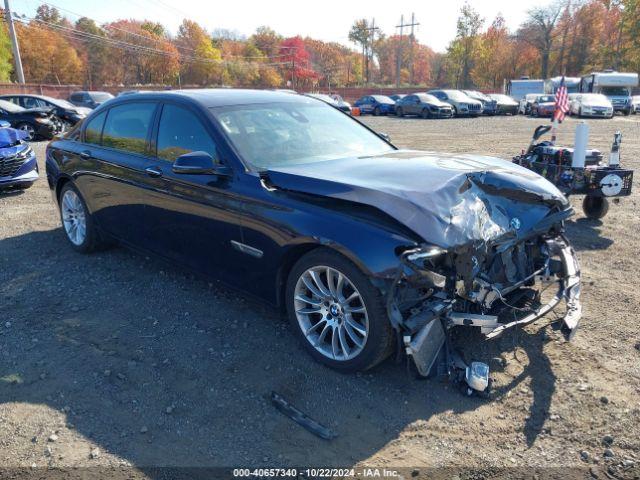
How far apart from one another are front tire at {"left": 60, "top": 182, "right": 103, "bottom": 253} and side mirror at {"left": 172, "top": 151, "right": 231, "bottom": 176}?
2.24 metres

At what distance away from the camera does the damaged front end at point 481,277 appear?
291 cm

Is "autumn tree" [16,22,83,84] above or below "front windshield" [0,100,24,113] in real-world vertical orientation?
above

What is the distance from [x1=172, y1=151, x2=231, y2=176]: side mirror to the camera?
3.65m

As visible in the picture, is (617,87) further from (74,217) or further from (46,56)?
(46,56)

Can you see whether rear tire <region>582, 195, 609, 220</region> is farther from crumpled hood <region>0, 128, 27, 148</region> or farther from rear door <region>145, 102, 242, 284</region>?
crumpled hood <region>0, 128, 27, 148</region>


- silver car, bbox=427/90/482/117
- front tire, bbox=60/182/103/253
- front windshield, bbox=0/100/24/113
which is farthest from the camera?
silver car, bbox=427/90/482/117

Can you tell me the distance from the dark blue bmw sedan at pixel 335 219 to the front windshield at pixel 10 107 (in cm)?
1482

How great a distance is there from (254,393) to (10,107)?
1801 centimetres

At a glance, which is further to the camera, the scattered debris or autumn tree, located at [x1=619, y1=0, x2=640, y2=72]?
autumn tree, located at [x1=619, y1=0, x2=640, y2=72]

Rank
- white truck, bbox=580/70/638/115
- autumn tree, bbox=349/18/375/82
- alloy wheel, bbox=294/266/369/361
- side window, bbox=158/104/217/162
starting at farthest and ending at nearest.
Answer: autumn tree, bbox=349/18/375/82
white truck, bbox=580/70/638/115
side window, bbox=158/104/217/162
alloy wheel, bbox=294/266/369/361

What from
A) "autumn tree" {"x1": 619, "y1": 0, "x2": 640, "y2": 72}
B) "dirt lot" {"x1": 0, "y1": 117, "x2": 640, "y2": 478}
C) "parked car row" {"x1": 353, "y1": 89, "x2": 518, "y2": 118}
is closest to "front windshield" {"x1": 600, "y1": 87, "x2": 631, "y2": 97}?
"parked car row" {"x1": 353, "y1": 89, "x2": 518, "y2": 118}

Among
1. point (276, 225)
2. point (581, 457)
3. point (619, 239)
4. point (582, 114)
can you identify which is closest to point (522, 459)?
point (581, 457)

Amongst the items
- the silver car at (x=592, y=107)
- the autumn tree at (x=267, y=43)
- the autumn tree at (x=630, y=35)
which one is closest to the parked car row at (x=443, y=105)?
the silver car at (x=592, y=107)

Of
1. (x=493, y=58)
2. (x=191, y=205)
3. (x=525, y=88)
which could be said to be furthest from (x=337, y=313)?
(x=493, y=58)
